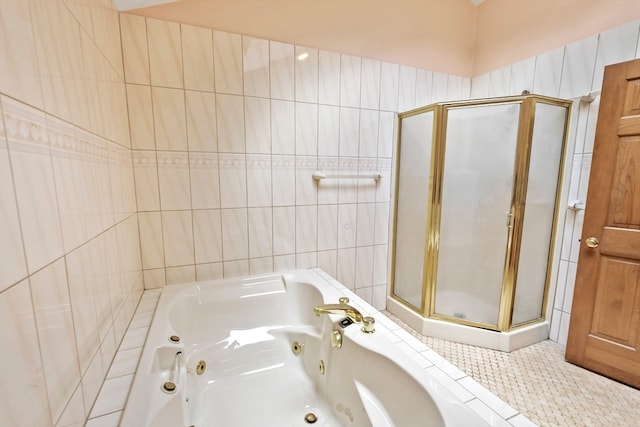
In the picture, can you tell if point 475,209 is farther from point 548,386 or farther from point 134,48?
point 134,48

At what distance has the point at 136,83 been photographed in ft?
4.94

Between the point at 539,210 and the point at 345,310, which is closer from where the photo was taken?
the point at 345,310

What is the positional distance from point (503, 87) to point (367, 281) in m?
1.94

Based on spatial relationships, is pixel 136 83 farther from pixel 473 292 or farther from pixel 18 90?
pixel 473 292

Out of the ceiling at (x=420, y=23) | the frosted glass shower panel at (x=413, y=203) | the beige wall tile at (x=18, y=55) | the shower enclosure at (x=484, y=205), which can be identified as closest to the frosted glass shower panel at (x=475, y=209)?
the shower enclosure at (x=484, y=205)

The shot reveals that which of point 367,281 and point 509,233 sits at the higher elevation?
point 509,233

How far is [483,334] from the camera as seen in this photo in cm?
195

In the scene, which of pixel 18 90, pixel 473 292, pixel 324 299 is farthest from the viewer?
pixel 473 292

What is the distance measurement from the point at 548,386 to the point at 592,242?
0.88m

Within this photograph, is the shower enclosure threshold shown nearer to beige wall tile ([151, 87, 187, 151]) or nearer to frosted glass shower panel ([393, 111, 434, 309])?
frosted glass shower panel ([393, 111, 434, 309])

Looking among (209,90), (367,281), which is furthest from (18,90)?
(367,281)

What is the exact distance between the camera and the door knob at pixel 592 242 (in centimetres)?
164

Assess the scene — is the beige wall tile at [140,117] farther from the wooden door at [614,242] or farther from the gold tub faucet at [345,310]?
the wooden door at [614,242]

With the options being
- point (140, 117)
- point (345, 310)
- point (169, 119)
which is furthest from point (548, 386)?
point (140, 117)
